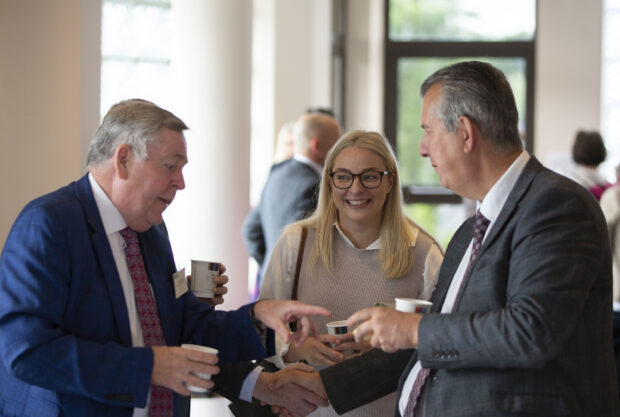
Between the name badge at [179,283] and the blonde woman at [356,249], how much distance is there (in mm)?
421

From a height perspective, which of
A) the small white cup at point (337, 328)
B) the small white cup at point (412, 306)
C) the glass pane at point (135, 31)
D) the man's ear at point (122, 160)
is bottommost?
the small white cup at point (337, 328)

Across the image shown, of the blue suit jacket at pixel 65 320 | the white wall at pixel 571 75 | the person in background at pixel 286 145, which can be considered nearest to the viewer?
the blue suit jacket at pixel 65 320

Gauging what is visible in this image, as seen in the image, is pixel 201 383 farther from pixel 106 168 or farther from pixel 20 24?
pixel 20 24

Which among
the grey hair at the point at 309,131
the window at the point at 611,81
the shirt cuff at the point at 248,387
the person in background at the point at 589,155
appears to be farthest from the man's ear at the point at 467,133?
the window at the point at 611,81

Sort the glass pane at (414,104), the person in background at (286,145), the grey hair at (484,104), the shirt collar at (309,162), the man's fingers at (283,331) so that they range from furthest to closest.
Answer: the glass pane at (414,104)
the person in background at (286,145)
the shirt collar at (309,162)
the man's fingers at (283,331)
the grey hair at (484,104)

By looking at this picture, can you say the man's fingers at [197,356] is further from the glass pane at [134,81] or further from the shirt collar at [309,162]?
the glass pane at [134,81]

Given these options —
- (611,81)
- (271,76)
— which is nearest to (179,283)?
(271,76)

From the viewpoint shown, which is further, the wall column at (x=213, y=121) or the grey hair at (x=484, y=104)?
the wall column at (x=213, y=121)

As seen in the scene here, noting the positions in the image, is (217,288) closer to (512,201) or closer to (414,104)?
(512,201)

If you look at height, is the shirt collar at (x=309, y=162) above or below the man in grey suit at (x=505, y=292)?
above

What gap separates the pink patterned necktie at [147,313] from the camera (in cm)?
223

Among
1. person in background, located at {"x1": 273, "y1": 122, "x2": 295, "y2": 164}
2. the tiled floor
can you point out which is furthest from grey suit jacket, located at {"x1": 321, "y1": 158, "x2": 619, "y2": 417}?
person in background, located at {"x1": 273, "y1": 122, "x2": 295, "y2": 164}

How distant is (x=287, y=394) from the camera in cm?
262

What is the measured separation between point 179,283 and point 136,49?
5.17 m
